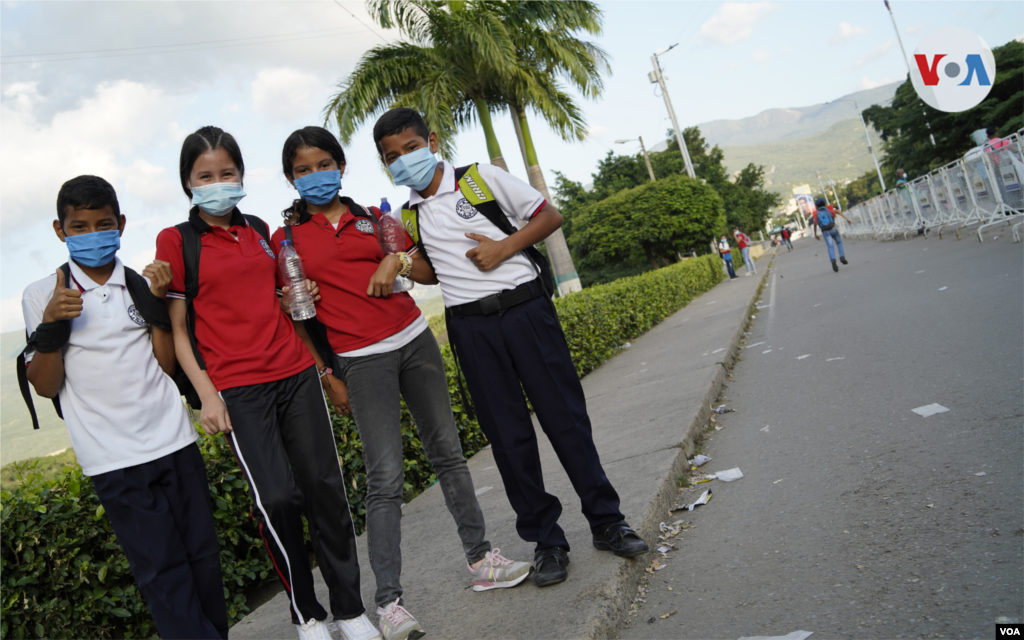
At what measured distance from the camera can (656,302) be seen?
53.2ft

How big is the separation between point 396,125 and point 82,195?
122cm

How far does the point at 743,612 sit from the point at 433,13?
47.9 ft

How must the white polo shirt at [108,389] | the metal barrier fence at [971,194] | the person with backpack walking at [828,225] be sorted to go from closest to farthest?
1. the white polo shirt at [108,389]
2. the metal barrier fence at [971,194]
3. the person with backpack walking at [828,225]

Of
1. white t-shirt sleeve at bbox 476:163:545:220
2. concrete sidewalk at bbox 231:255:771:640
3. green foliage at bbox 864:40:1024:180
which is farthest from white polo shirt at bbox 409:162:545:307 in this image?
green foliage at bbox 864:40:1024:180

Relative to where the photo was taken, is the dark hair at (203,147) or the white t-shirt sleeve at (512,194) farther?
the white t-shirt sleeve at (512,194)

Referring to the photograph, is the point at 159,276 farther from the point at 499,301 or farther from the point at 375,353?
the point at 499,301

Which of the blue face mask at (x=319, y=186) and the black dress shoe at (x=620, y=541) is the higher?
the blue face mask at (x=319, y=186)

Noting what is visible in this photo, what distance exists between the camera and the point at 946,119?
45.8 metres

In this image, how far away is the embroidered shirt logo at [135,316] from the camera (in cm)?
257

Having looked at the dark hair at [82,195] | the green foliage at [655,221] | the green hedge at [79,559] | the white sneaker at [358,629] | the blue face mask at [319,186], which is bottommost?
the white sneaker at [358,629]

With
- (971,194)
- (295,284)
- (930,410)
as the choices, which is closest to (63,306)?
(295,284)

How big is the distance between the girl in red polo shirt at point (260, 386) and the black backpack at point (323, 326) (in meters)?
0.15

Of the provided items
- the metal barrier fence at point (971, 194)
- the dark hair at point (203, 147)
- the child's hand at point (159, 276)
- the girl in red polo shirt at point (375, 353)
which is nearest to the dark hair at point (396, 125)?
the girl in red polo shirt at point (375, 353)

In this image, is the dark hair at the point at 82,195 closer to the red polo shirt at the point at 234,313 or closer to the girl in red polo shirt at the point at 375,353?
the red polo shirt at the point at 234,313
